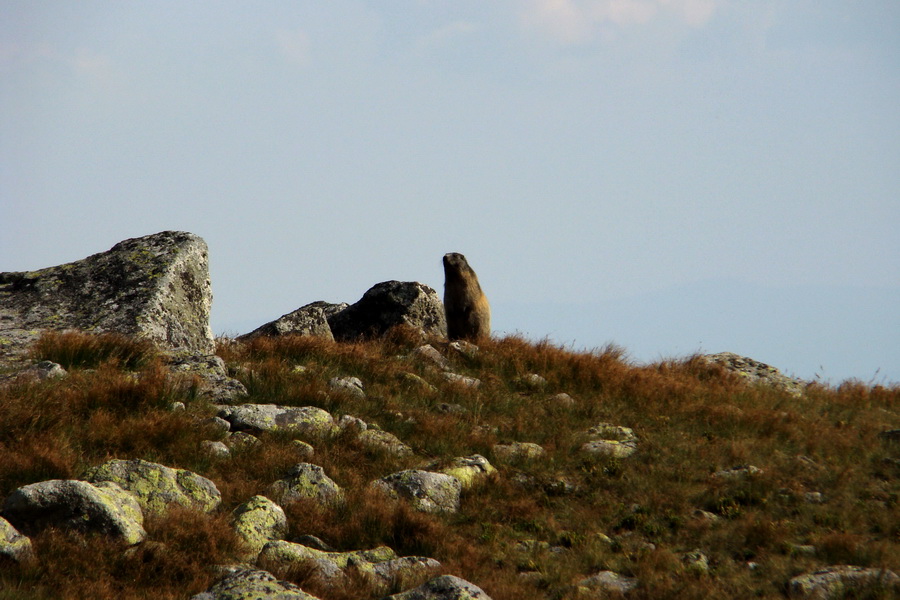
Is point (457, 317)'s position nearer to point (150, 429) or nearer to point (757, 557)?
point (150, 429)

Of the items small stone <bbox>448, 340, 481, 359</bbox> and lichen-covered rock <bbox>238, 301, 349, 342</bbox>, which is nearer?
small stone <bbox>448, 340, 481, 359</bbox>

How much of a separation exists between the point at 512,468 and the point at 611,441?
5.20ft

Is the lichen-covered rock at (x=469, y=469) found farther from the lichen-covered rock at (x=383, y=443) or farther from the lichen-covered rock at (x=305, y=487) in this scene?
the lichen-covered rock at (x=305, y=487)

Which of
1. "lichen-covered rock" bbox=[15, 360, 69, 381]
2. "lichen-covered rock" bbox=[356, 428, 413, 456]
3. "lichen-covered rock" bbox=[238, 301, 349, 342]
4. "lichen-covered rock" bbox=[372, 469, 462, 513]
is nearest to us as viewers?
"lichen-covered rock" bbox=[372, 469, 462, 513]

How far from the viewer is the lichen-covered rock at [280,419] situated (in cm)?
974

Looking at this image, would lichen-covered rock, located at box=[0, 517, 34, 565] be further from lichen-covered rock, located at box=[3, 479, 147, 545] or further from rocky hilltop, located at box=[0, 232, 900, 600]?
lichen-covered rock, located at box=[3, 479, 147, 545]

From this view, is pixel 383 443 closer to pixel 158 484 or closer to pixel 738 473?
pixel 158 484

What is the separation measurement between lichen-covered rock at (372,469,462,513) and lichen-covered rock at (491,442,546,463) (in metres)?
1.17

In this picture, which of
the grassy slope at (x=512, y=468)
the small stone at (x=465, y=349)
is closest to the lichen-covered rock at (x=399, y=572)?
the grassy slope at (x=512, y=468)

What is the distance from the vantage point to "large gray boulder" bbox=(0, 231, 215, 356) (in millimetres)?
12516

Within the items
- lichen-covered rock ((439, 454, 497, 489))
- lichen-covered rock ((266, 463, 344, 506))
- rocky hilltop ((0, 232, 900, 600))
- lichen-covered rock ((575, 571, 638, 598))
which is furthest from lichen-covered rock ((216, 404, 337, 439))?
lichen-covered rock ((575, 571, 638, 598))

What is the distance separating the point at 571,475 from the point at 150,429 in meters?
4.59

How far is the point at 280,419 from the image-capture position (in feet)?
32.7

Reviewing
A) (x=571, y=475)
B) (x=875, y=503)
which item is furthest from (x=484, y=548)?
(x=875, y=503)
